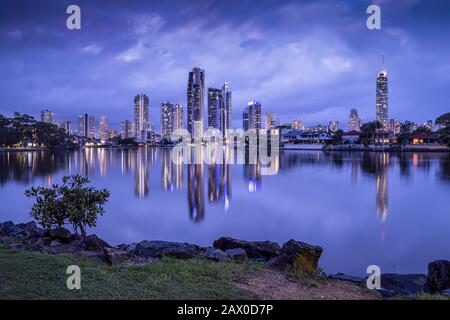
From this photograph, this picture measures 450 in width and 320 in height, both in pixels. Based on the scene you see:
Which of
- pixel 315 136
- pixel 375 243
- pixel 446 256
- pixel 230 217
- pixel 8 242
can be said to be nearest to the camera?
pixel 8 242

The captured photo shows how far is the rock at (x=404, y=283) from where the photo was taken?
9932 millimetres

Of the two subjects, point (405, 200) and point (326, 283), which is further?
point (405, 200)

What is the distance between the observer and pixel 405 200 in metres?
28.7

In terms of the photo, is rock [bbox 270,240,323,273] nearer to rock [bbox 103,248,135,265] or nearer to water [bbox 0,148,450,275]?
rock [bbox 103,248,135,265]

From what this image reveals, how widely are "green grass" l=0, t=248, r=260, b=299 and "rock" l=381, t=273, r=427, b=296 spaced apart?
13.3 ft

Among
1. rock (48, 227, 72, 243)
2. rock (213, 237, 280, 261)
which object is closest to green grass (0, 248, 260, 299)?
rock (48, 227, 72, 243)

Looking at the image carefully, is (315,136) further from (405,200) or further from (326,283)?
(326,283)

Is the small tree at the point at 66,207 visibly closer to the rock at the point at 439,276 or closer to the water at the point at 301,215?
the water at the point at 301,215

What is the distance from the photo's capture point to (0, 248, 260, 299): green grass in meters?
6.69

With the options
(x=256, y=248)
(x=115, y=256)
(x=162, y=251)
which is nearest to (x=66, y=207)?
(x=162, y=251)

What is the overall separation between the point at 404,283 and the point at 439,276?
1.74 m

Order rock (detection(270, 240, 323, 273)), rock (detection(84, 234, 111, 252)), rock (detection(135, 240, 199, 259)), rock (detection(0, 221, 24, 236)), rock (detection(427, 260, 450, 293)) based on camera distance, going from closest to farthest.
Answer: rock (detection(427, 260, 450, 293))
rock (detection(270, 240, 323, 273))
rock (detection(135, 240, 199, 259))
rock (detection(84, 234, 111, 252))
rock (detection(0, 221, 24, 236))
